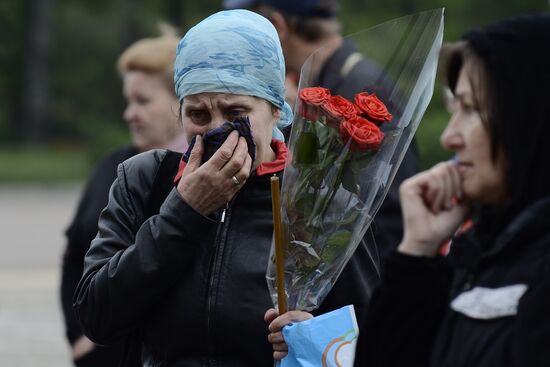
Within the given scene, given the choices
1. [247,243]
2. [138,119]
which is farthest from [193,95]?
[138,119]

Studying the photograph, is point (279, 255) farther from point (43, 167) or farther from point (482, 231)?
point (43, 167)

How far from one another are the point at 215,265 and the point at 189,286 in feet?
0.29

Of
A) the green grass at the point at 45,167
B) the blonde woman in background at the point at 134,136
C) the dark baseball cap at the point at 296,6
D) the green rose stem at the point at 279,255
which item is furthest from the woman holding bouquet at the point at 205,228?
the green grass at the point at 45,167

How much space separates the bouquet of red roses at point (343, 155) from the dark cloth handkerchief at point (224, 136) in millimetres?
165

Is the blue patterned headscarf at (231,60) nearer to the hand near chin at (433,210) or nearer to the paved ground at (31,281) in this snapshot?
the hand near chin at (433,210)

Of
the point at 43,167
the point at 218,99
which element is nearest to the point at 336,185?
the point at 218,99

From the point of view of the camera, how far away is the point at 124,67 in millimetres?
6258

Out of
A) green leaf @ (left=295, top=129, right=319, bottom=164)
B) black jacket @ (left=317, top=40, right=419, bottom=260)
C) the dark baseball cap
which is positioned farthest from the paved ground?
green leaf @ (left=295, top=129, right=319, bottom=164)

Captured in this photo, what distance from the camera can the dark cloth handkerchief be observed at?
347 centimetres

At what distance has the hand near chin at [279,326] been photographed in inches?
131

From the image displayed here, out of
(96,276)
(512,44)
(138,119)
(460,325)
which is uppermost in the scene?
(512,44)

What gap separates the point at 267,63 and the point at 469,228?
3.28ft

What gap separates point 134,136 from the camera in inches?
241

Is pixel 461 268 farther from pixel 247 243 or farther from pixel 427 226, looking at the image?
pixel 247 243
